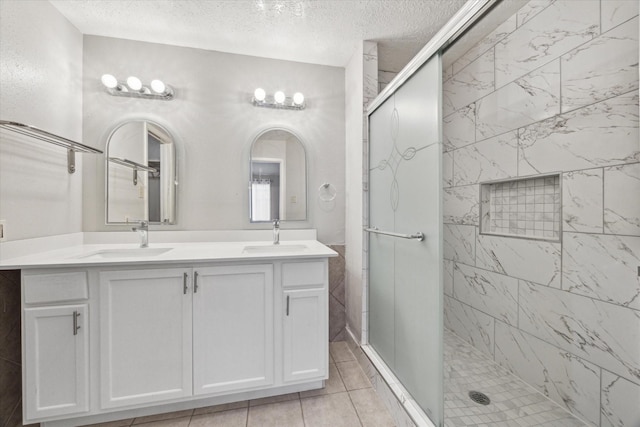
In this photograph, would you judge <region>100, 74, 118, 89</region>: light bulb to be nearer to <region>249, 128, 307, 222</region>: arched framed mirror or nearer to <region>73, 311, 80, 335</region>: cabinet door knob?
<region>249, 128, 307, 222</region>: arched framed mirror

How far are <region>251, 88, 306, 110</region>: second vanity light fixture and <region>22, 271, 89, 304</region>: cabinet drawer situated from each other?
5.19ft

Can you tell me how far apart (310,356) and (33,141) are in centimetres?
202

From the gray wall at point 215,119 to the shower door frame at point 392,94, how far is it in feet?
1.18

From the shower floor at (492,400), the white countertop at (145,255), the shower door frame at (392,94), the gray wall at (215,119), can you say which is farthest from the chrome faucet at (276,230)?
the shower floor at (492,400)

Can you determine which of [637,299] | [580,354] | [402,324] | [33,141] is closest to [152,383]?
[402,324]

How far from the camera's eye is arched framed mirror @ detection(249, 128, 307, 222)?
2111mm

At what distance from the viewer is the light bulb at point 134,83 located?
73.2 inches

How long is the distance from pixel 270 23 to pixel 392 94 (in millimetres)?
963

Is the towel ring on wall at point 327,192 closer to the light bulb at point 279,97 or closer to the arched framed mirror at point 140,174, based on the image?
the light bulb at point 279,97

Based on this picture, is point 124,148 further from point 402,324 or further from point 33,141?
point 402,324

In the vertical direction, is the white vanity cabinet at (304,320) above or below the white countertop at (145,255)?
below

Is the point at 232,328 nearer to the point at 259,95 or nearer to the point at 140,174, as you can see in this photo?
the point at 140,174

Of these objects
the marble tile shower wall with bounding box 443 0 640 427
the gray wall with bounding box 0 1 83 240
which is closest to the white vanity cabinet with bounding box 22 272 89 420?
the gray wall with bounding box 0 1 83 240

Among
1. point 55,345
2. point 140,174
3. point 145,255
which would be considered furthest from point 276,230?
point 55,345
